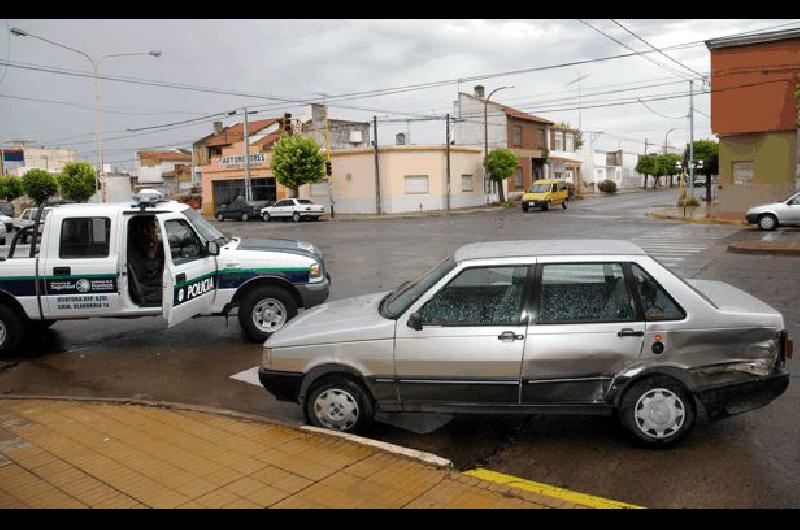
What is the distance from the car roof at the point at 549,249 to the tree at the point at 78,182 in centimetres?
5981

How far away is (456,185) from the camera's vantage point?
2051 inches

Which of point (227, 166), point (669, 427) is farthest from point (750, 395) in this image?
point (227, 166)

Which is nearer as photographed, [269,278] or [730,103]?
[269,278]

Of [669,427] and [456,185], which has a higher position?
[456,185]

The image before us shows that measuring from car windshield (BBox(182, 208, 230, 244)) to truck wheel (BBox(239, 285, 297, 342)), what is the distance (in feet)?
3.31

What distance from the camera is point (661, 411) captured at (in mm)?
5266

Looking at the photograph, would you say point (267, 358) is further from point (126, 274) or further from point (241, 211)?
point (241, 211)

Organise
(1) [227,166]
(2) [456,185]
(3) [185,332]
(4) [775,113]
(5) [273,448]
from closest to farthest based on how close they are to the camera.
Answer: (5) [273,448] < (3) [185,332] < (4) [775,113] < (2) [456,185] < (1) [227,166]

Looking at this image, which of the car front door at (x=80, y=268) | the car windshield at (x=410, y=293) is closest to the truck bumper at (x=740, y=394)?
the car windshield at (x=410, y=293)

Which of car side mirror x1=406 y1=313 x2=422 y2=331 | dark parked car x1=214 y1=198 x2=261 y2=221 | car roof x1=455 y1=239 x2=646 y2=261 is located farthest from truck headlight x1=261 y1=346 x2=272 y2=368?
dark parked car x1=214 y1=198 x2=261 y2=221

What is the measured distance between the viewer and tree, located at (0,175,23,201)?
6878 cm

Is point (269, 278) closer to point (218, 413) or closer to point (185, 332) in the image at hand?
point (185, 332)

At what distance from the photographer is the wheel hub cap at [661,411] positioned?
5254 millimetres
